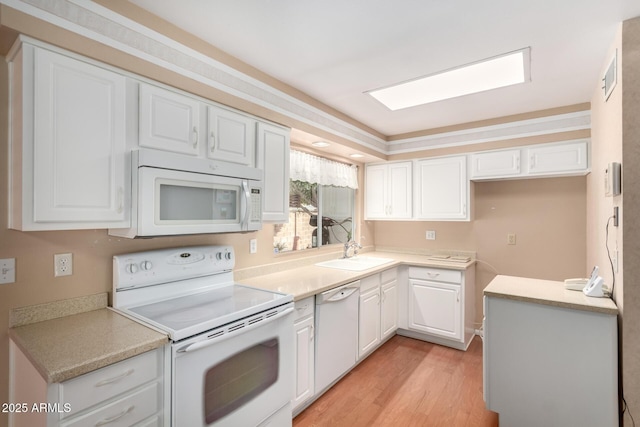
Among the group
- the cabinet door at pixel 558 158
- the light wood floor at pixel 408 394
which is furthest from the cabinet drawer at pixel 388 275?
the cabinet door at pixel 558 158

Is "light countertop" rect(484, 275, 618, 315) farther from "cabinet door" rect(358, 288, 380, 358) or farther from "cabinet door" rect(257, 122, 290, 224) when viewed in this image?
"cabinet door" rect(257, 122, 290, 224)

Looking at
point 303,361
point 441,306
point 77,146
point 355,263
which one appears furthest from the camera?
point 355,263

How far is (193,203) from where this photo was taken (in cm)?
178

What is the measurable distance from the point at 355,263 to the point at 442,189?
51.6 inches

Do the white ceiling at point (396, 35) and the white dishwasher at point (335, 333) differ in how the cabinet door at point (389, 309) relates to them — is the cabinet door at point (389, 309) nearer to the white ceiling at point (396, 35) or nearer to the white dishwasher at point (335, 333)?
the white dishwasher at point (335, 333)

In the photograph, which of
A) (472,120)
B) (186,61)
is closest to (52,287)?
(186,61)

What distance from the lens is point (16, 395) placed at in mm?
1390

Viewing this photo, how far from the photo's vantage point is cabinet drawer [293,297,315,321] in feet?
6.92

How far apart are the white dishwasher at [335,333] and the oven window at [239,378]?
531 millimetres

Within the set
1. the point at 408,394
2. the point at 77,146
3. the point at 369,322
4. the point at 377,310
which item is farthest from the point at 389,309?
the point at 77,146

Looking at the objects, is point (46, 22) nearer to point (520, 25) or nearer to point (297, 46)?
point (297, 46)

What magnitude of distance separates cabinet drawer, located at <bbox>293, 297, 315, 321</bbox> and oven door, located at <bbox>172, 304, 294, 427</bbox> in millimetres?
153

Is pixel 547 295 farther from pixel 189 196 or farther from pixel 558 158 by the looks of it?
pixel 189 196

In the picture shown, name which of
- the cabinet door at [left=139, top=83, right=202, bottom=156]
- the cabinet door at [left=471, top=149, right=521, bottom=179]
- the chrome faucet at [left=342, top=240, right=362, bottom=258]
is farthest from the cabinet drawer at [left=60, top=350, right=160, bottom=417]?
the cabinet door at [left=471, top=149, right=521, bottom=179]
